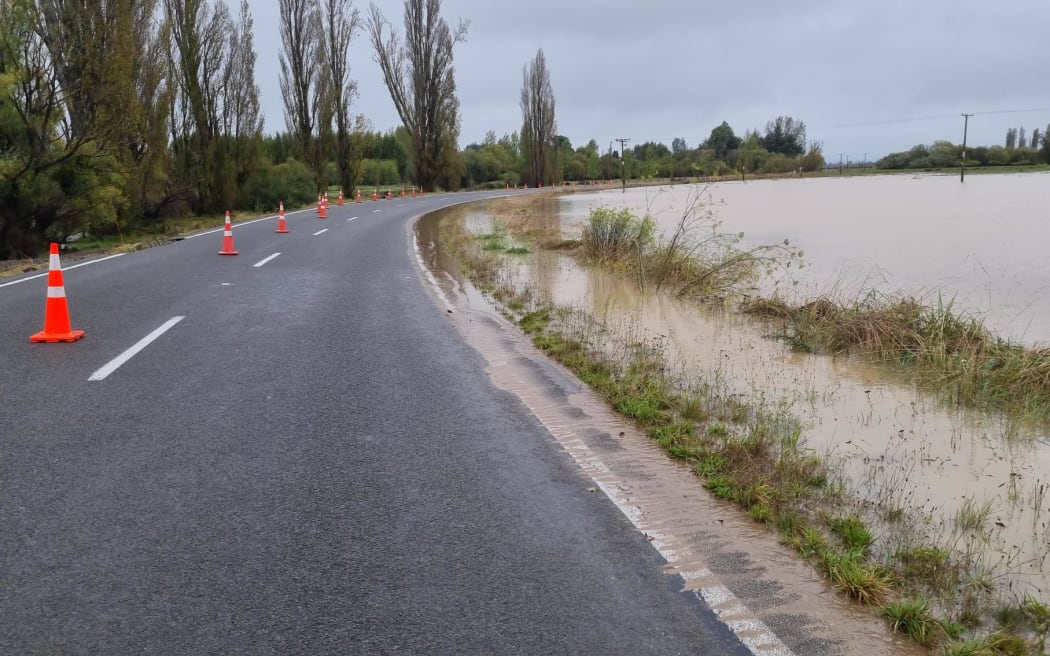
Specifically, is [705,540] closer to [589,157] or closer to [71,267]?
[71,267]

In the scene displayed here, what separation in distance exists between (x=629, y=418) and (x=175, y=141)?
27419 millimetres

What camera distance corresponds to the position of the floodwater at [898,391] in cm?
455

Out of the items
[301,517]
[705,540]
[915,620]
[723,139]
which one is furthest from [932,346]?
[723,139]

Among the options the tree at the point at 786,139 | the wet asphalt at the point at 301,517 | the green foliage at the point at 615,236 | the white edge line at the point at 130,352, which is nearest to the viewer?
the wet asphalt at the point at 301,517

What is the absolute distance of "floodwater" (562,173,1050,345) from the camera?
502 inches

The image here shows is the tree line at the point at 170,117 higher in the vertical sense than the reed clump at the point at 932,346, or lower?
higher

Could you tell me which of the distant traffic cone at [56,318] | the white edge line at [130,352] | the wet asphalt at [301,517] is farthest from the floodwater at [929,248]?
the distant traffic cone at [56,318]

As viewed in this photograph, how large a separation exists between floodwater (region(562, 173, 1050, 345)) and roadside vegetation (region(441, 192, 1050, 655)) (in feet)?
9.17

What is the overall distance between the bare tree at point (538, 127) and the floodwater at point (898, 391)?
178 feet

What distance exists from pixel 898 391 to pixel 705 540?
462 centimetres

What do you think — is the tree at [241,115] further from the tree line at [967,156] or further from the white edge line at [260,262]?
the tree line at [967,156]

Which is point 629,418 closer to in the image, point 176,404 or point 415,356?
point 415,356

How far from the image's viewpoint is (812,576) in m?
3.66

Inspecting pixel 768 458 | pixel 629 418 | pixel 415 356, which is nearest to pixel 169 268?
pixel 415 356
